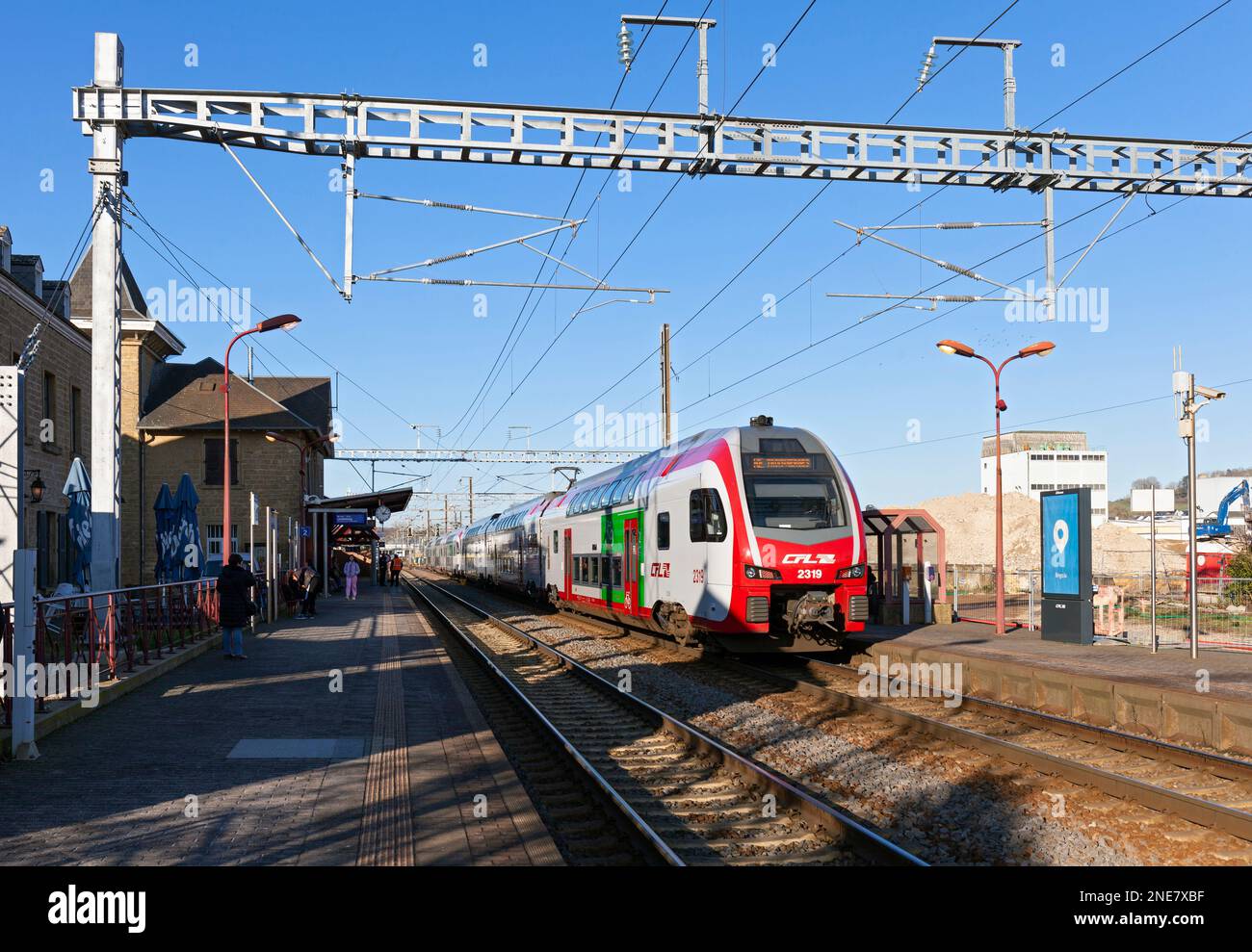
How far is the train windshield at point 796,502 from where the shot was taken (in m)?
16.4

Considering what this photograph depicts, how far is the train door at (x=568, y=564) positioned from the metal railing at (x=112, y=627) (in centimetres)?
980

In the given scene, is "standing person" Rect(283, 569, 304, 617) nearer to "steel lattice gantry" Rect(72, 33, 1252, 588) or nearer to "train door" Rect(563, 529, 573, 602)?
"train door" Rect(563, 529, 573, 602)

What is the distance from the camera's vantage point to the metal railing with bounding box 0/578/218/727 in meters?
10.5

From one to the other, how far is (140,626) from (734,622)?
26.1 ft

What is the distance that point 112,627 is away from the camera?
13.5m

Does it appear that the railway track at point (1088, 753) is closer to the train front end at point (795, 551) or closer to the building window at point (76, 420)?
the train front end at point (795, 551)

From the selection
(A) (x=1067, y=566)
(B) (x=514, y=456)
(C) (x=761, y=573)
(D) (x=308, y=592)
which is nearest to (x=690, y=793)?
(C) (x=761, y=573)

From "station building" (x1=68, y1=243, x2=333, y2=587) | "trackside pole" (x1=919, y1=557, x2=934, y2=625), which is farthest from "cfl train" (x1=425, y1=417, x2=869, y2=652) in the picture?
"station building" (x1=68, y1=243, x2=333, y2=587)

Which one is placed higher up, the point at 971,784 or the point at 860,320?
the point at 860,320

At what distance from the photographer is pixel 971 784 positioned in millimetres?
9188

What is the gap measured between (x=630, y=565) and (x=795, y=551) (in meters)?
5.56

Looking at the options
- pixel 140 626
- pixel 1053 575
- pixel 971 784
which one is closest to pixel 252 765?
pixel 971 784

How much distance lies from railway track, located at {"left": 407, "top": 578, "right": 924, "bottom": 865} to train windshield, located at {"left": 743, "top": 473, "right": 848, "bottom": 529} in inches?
133
